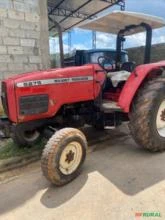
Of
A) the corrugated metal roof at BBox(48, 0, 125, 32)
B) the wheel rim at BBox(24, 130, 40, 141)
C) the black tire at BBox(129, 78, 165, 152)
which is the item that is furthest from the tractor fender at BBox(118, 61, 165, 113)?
the corrugated metal roof at BBox(48, 0, 125, 32)

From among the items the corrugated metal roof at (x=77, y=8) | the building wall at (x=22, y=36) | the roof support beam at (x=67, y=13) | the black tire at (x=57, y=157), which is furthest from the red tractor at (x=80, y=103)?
the roof support beam at (x=67, y=13)

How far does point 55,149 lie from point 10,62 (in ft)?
12.6

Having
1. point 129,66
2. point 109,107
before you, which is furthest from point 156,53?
point 109,107

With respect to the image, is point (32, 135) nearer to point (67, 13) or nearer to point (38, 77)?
point (38, 77)

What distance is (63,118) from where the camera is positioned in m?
3.50

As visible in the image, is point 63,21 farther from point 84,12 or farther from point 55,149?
point 55,149

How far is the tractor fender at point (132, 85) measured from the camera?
325 cm

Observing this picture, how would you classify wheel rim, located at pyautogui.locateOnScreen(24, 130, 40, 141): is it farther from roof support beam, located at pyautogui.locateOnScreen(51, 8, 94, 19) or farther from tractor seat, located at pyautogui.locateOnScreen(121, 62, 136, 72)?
roof support beam, located at pyautogui.locateOnScreen(51, 8, 94, 19)

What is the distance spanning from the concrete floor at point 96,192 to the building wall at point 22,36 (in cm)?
335

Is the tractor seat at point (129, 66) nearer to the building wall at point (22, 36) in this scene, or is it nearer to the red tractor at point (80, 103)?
the red tractor at point (80, 103)

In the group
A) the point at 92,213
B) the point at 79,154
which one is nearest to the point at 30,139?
the point at 79,154

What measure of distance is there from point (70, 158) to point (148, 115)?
1163 millimetres

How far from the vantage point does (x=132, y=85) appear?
10.9 ft

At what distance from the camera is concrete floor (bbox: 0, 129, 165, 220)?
227cm
